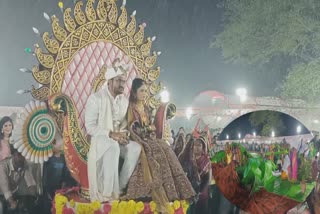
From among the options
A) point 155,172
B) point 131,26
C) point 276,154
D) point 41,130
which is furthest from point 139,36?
point 276,154

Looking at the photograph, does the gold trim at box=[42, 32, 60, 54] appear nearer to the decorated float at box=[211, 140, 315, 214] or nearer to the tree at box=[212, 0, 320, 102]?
the decorated float at box=[211, 140, 315, 214]

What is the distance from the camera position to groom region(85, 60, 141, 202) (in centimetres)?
388

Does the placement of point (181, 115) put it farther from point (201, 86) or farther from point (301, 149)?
point (301, 149)

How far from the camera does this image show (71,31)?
3770 mm

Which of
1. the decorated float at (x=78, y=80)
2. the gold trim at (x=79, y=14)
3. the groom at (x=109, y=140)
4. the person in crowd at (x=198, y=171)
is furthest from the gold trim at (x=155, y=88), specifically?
the gold trim at (x=79, y=14)

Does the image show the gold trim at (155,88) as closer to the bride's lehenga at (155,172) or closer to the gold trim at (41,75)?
the bride's lehenga at (155,172)

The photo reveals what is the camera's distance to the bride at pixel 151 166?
4090 millimetres

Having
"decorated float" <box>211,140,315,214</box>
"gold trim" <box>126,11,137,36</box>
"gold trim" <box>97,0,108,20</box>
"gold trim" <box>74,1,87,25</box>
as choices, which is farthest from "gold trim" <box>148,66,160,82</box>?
"decorated float" <box>211,140,315,214</box>

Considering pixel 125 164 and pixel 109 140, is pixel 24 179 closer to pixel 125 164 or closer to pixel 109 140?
pixel 109 140

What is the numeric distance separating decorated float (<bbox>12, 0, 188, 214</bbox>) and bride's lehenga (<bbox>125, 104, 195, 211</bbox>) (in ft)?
0.26

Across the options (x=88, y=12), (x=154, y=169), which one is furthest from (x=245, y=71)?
(x=88, y=12)

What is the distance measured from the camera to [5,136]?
3293 millimetres

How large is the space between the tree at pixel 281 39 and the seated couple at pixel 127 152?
43.1 inches

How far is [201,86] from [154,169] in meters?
0.90
